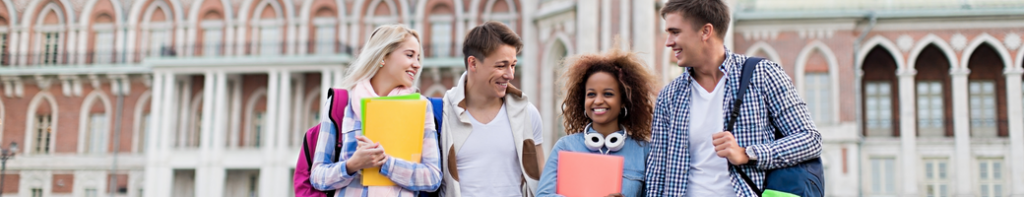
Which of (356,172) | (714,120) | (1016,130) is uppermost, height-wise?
(1016,130)

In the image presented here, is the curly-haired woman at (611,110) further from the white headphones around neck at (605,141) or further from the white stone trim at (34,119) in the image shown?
the white stone trim at (34,119)

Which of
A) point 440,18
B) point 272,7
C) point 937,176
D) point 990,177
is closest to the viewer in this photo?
point 990,177

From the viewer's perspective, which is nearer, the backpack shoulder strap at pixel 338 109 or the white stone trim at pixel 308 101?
the backpack shoulder strap at pixel 338 109

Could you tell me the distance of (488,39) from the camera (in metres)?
3.84

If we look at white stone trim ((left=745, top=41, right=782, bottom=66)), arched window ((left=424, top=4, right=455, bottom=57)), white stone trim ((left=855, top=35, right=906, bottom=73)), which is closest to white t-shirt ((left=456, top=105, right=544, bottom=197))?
white stone trim ((left=745, top=41, right=782, bottom=66))

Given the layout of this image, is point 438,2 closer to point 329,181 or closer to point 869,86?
point 869,86

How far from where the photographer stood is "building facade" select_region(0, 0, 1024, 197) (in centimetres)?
2066

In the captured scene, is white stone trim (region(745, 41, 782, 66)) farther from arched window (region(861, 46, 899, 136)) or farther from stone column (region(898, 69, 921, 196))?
stone column (region(898, 69, 921, 196))

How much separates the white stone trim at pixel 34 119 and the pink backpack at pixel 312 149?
2595cm

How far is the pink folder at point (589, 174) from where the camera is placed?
3.24m

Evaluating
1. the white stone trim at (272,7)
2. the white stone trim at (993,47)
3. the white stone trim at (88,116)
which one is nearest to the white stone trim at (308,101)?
the white stone trim at (272,7)

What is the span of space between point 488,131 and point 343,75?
16.7 meters

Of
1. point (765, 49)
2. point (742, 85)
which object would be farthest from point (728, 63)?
point (765, 49)

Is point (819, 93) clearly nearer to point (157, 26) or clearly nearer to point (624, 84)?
point (624, 84)
